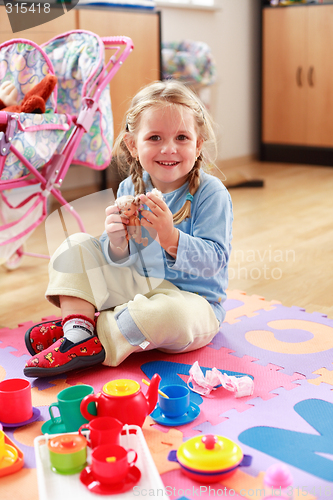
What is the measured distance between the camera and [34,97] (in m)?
1.57

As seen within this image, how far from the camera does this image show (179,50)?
3217 mm

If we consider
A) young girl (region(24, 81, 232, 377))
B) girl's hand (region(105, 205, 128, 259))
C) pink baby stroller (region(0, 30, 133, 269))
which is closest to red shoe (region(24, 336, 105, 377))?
young girl (region(24, 81, 232, 377))

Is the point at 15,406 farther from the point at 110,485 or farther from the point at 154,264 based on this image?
the point at 154,264

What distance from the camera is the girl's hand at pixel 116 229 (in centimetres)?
115

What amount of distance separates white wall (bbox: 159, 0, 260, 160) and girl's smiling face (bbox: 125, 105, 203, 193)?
95.4 inches

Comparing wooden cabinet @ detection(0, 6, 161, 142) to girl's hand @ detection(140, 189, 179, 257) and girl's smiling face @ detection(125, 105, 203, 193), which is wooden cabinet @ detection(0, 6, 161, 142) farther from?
girl's hand @ detection(140, 189, 179, 257)

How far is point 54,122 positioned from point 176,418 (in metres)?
1.01

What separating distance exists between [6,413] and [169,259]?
45 centimetres

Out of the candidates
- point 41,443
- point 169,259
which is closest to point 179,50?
point 169,259

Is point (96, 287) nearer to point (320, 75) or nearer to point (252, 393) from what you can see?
point (252, 393)

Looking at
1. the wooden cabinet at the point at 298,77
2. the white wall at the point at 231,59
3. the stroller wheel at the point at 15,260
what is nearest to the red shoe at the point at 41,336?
the stroller wheel at the point at 15,260

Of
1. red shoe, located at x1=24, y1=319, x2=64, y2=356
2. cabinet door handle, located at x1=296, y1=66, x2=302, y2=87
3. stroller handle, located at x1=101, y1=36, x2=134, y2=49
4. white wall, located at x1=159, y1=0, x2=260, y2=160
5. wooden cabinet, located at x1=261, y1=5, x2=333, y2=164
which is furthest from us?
cabinet door handle, located at x1=296, y1=66, x2=302, y2=87

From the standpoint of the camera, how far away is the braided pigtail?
1.21 meters

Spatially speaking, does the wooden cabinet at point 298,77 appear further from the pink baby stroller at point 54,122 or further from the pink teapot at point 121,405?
the pink teapot at point 121,405
